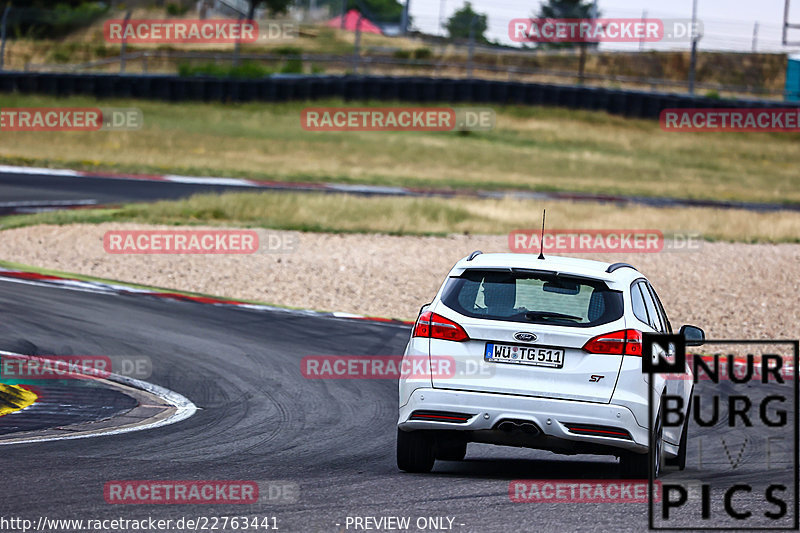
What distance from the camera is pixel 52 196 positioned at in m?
26.1

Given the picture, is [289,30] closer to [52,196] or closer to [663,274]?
[52,196]

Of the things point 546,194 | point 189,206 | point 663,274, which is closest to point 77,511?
point 663,274

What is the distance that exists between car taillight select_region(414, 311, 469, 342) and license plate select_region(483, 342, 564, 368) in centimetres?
21

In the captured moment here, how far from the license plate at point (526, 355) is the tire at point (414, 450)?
2.58 feet

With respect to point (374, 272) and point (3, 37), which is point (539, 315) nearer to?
point (374, 272)

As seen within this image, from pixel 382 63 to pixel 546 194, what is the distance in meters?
17.2

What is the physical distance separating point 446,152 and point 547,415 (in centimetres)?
3508

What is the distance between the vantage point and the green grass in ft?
114

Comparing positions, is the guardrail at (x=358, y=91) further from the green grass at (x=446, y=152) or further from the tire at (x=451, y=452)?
the tire at (x=451, y=452)

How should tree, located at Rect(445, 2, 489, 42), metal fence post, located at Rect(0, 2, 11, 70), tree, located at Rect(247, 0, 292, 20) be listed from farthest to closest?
tree, located at Rect(247, 0, 292, 20)
tree, located at Rect(445, 2, 489, 42)
metal fence post, located at Rect(0, 2, 11, 70)

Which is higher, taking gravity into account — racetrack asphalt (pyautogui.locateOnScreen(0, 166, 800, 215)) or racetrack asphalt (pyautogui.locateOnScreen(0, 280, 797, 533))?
racetrack asphalt (pyautogui.locateOnScreen(0, 166, 800, 215))

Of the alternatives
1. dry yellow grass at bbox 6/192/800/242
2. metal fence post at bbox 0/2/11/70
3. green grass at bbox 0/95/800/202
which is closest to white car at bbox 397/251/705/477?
dry yellow grass at bbox 6/192/800/242

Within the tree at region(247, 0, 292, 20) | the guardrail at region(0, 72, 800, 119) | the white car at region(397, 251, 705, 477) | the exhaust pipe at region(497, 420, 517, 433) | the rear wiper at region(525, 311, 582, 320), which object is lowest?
the exhaust pipe at region(497, 420, 517, 433)

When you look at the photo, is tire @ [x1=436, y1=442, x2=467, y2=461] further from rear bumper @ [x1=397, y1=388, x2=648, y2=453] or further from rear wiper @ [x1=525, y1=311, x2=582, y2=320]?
rear wiper @ [x1=525, y1=311, x2=582, y2=320]
